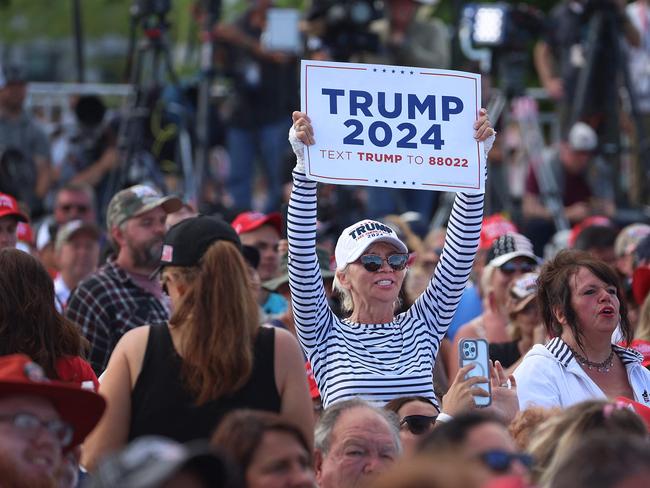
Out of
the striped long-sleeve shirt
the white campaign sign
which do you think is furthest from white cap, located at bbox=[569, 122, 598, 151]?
the striped long-sleeve shirt

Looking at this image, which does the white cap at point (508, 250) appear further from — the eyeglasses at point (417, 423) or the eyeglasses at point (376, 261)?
the eyeglasses at point (417, 423)

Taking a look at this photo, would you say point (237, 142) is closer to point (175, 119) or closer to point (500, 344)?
point (175, 119)

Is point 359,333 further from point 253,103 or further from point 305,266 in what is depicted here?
point 253,103

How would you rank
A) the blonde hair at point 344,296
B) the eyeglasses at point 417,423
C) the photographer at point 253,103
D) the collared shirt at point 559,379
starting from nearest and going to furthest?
the eyeglasses at point 417,423, the collared shirt at point 559,379, the blonde hair at point 344,296, the photographer at point 253,103

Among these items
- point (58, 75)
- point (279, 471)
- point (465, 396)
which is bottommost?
point (58, 75)

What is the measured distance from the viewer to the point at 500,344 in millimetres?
7328

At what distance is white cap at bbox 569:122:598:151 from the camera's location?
37.4ft

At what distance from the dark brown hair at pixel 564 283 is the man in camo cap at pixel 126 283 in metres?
1.77

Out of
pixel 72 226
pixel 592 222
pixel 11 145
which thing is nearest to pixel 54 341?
pixel 72 226

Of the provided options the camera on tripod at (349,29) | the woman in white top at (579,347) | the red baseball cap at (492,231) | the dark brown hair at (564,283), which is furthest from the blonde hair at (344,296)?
the camera on tripod at (349,29)

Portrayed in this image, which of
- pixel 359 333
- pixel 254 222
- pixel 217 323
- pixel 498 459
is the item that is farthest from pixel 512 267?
pixel 498 459

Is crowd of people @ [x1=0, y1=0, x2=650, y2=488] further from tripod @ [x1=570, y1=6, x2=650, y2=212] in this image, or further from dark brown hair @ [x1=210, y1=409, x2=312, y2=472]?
tripod @ [x1=570, y1=6, x2=650, y2=212]

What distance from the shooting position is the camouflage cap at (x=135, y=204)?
7.41m

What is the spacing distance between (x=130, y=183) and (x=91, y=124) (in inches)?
69.6
